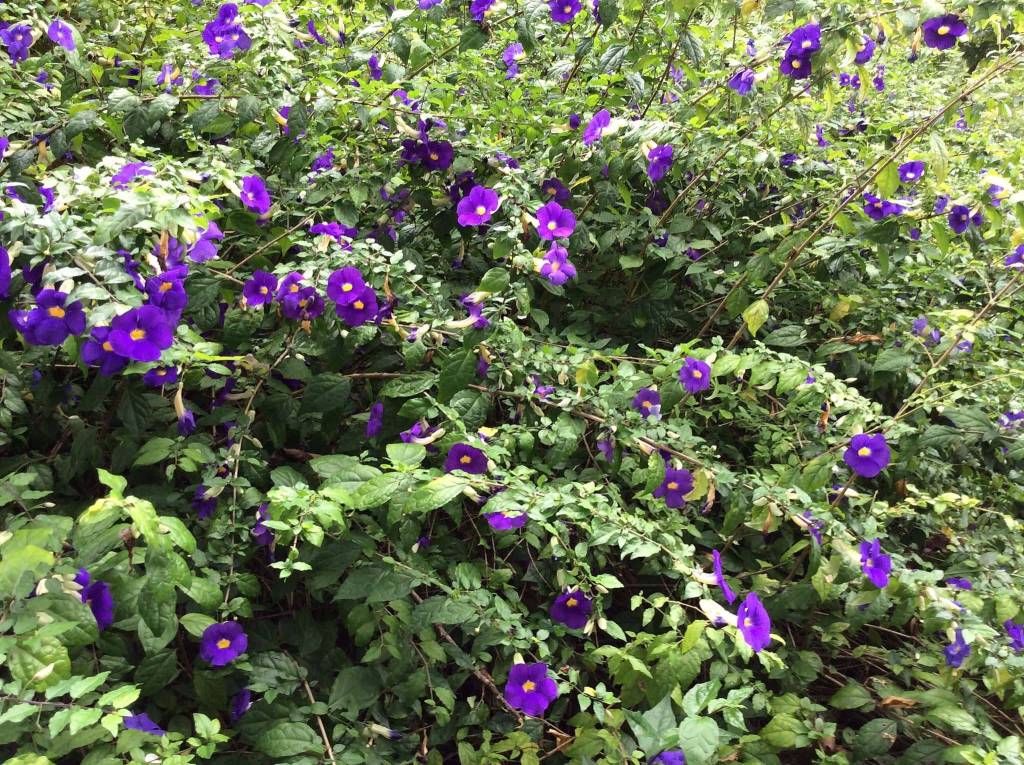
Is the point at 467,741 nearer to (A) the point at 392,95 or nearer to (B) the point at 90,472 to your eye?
(B) the point at 90,472

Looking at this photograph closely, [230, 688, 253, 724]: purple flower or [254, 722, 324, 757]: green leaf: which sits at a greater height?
[254, 722, 324, 757]: green leaf

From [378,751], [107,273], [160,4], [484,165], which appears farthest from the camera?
[160,4]

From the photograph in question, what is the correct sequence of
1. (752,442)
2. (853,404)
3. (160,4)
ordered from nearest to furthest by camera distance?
(853,404) < (752,442) < (160,4)

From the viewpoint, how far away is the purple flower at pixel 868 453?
163 cm

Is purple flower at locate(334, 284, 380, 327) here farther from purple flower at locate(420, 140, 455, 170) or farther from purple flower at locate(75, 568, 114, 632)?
purple flower at locate(75, 568, 114, 632)

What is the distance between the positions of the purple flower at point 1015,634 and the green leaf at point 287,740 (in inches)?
58.7

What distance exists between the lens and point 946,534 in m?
2.02

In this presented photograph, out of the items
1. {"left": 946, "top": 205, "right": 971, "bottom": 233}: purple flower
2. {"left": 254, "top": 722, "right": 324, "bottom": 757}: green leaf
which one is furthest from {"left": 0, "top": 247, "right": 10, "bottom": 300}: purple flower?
{"left": 946, "top": 205, "right": 971, "bottom": 233}: purple flower

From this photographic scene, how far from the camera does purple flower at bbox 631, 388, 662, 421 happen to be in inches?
67.1

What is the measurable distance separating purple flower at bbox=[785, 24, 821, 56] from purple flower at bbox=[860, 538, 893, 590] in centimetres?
124

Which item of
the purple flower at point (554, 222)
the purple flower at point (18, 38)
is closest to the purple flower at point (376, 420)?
the purple flower at point (554, 222)

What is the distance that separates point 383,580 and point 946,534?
164 centimetres

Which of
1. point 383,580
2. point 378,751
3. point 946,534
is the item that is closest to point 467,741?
point 378,751

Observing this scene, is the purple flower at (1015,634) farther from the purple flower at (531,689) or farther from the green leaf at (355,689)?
the green leaf at (355,689)
